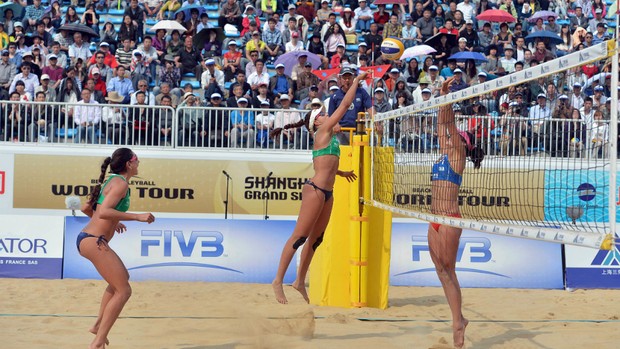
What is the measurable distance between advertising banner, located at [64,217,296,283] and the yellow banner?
1.54 m

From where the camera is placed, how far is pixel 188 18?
17.6 m

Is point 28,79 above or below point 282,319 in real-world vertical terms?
above

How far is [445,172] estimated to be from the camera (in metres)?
7.23

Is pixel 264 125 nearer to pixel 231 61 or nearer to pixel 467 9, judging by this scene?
pixel 231 61

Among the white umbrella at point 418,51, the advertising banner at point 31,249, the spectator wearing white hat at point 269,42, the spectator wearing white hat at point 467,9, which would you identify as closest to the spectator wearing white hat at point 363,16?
the white umbrella at point 418,51

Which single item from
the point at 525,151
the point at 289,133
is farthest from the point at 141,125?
the point at 525,151

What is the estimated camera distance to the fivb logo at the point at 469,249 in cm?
1159

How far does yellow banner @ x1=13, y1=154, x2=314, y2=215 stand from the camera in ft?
42.8

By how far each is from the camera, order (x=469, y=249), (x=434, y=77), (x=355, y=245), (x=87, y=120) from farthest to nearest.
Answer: (x=434, y=77) → (x=87, y=120) → (x=469, y=249) → (x=355, y=245)

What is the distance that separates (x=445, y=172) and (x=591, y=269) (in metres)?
5.28

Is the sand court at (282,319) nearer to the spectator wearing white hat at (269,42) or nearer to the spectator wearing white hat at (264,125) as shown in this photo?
the spectator wearing white hat at (264,125)

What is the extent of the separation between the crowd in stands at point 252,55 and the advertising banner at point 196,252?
7.21 ft

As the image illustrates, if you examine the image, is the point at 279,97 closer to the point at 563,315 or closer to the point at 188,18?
→ the point at 188,18

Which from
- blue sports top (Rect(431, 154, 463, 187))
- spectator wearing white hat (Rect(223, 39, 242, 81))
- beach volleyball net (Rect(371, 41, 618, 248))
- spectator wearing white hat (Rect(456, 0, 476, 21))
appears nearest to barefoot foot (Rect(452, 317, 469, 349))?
beach volleyball net (Rect(371, 41, 618, 248))
